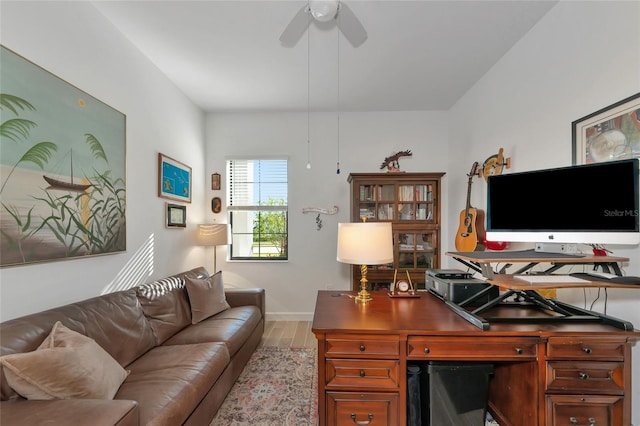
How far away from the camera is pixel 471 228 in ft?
9.13

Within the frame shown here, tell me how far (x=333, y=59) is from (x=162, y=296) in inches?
107

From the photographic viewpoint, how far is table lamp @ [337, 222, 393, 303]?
1731 millimetres

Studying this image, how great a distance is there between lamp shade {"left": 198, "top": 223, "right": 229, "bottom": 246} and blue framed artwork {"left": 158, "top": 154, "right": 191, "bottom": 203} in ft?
1.37

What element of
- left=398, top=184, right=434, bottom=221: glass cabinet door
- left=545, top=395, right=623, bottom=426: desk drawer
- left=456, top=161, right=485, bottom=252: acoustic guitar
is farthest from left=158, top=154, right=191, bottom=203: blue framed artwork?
left=545, top=395, right=623, bottom=426: desk drawer

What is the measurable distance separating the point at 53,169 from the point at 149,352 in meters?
1.38

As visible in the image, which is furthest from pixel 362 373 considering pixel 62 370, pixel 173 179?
pixel 173 179

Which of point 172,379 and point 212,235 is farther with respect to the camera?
point 212,235

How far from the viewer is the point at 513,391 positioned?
1.57 meters

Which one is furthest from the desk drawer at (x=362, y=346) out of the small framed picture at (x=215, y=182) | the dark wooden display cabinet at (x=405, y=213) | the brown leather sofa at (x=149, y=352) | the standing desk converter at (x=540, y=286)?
the small framed picture at (x=215, y=182)

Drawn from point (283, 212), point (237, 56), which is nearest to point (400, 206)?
point (283, 212)

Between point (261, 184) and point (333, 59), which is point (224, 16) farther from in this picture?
point (261, 184)

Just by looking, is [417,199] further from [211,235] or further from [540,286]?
[211,235]

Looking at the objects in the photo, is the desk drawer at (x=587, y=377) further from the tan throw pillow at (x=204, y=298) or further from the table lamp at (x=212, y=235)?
the table lamp at (x=212, y=235)

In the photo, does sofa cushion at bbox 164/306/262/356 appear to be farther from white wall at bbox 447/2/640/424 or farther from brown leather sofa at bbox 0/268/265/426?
white wall at bbox 447/2/640/424
